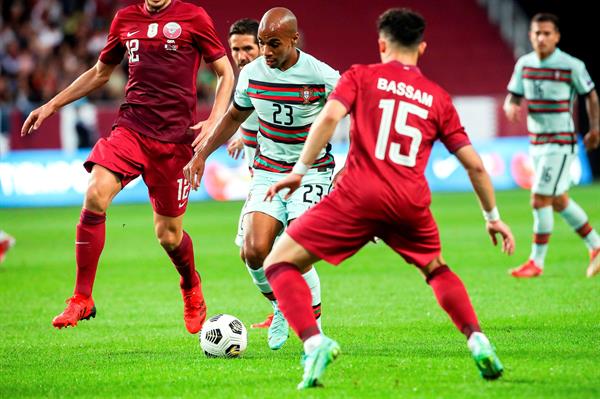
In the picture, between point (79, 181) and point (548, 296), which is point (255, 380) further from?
point (79, 181)

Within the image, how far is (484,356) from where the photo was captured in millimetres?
5875

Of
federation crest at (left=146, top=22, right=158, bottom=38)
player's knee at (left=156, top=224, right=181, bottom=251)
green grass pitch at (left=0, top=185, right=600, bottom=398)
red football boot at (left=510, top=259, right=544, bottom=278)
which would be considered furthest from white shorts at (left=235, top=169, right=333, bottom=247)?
red football boot at (left=510, top=259, right=544, bottom=278)

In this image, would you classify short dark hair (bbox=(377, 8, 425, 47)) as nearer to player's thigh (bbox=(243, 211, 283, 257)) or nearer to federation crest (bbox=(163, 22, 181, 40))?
player's thigh (bbox=(243, 211, 283, 257))

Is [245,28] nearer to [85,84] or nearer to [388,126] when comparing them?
[85,84]

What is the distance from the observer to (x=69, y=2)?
27.5 m

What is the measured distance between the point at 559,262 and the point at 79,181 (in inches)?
480

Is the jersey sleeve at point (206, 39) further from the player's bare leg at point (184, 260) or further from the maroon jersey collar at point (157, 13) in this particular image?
the player's bare leg at point (184, 260)

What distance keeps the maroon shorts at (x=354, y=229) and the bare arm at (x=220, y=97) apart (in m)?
1.96

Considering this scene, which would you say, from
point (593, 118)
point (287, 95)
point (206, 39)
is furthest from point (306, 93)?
point (593, 118)

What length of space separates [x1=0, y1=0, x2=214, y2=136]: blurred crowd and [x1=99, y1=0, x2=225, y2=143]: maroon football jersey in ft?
53.4

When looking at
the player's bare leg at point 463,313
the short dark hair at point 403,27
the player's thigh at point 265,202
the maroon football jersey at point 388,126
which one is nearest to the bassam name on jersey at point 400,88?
the maroon football jersey at point 388,126

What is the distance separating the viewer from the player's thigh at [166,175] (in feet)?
26.5

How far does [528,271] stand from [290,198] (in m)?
4.83

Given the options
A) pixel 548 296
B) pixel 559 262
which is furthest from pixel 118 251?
pixel 548 296
